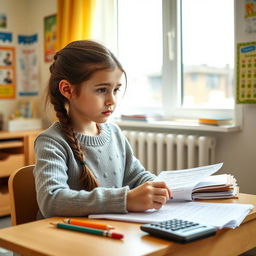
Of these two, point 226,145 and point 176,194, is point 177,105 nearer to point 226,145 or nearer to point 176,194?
point 226,145

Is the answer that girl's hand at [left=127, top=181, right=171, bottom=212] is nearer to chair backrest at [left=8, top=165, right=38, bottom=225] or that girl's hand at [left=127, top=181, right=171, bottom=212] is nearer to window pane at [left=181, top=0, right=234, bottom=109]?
chair backrest at [left=8, top=165, right=38, bottom=225]

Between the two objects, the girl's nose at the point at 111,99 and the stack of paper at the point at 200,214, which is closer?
the stack of paper at the point at 200,214

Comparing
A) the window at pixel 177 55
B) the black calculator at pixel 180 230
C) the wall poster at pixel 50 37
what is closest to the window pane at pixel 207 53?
the window at pixel 177 55

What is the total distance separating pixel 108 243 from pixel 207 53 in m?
2.13

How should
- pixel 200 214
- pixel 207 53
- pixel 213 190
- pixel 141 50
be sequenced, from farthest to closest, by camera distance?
pixel 141 50 < pixel 207 53 < pixel 213 190 < pixel 200 214

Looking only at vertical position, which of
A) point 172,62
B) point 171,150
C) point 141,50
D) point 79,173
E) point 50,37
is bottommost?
point 171,150

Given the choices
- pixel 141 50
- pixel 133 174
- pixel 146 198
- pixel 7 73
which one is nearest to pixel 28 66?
pixel 7 73

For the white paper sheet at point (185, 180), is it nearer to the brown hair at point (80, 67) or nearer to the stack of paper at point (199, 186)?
the stack of paper at point (199, 186)

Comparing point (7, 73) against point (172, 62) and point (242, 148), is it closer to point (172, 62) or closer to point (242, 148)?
point (172, 62)

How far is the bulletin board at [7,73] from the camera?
374 centimetres

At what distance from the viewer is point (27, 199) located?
1.30 meters

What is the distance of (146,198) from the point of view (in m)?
1.01

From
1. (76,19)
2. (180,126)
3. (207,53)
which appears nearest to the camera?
(180,126)

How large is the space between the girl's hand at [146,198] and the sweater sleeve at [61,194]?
0.02 meters
